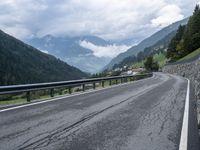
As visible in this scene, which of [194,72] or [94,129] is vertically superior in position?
[194,72]

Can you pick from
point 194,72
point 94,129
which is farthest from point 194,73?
point 94,129

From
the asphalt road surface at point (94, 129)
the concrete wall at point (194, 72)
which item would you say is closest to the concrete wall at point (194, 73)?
the concrete wall at point (194, 72)

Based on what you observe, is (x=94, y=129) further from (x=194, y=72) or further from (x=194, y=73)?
(x=194, y=72)

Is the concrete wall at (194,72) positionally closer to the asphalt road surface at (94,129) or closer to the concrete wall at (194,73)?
the concrete wall at (194,73)

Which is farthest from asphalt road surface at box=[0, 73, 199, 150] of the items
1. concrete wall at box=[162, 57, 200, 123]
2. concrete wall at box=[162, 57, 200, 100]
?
concrete wall at box=[162, 57, 200, 100]

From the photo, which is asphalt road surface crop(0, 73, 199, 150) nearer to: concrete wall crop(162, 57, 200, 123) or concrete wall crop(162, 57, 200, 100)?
concrete wall crop(162, 57, 200, 123)

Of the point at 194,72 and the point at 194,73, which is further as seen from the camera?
the point at 194,72

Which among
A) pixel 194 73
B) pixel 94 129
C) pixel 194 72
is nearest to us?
pixel 94 129

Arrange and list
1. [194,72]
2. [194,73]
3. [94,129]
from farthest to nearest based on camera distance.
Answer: [194,72], [194,73], [94,129]

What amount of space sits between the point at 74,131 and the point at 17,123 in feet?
6.13

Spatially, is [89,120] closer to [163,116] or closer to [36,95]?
[163,116]

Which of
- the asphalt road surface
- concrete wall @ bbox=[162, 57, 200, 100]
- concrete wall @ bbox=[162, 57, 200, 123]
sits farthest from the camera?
concrete wall @ bbox=[162, 57, 200, 100]

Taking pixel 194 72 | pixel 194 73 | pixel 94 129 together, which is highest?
pixel 194 72

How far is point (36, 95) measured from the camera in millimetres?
19031
